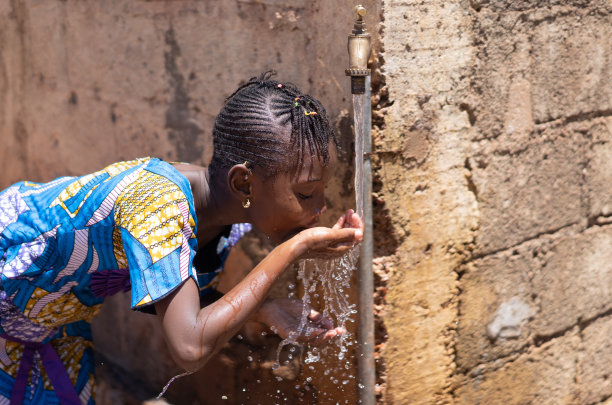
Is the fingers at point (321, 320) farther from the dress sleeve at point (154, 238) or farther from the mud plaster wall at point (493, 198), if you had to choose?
the dress sleeve at point (154, 238)

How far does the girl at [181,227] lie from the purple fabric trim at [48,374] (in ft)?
0.10

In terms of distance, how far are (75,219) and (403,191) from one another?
3.45ft

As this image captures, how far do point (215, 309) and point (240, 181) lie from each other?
1.20 ft

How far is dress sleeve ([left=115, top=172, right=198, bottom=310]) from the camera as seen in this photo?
1.75m

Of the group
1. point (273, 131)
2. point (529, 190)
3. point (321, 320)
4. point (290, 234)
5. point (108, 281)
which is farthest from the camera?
point (529, 190)

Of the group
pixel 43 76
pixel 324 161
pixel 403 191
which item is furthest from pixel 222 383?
pixel 43 76

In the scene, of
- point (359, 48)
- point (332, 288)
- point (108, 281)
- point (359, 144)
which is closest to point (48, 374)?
point (108, 281)

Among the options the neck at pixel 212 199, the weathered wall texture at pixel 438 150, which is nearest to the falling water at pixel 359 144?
the weathered wall texture at pixel 438 150

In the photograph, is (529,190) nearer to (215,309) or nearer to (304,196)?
(304,196)

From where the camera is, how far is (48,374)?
2.37 meters

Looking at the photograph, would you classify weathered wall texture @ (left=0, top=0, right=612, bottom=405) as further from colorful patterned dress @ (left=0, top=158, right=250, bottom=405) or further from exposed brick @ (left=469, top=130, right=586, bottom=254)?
colorful patterned dress @ (left=0, top=158, right=250, bottom=405)

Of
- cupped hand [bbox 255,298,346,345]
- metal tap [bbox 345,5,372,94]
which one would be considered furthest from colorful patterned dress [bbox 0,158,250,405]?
metal tap [bbox 345,5,372,94]

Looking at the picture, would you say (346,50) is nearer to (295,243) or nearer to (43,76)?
(295,243)

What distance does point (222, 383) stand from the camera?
3.16 meters
